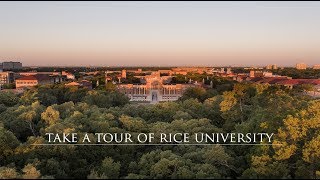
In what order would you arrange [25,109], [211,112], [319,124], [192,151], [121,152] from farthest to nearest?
1. [211,112]
2. [25,109]
3. [121,152]
4. [192,151]
5. [319,124]

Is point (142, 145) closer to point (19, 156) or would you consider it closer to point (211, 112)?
point (19, 156)

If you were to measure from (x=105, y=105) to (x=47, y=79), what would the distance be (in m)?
56.6

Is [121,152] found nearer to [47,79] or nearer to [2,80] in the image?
[47,79]

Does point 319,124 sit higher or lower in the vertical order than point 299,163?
higher

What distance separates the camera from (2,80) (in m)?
101

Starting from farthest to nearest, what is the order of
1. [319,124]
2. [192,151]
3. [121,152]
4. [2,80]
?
[2,80], [121,152], [192,151], [319,124]

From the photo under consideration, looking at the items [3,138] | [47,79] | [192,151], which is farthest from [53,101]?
[47,79]

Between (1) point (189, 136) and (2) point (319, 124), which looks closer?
(2) point (319, 124)

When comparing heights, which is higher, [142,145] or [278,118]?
[278,118]

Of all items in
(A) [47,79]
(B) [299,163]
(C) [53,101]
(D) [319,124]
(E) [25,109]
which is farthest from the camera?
(A) [47,79]

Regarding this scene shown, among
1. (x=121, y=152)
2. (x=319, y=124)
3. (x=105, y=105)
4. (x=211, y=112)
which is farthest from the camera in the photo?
(x=105, y=105)

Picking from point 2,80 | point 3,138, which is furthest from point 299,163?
point 2,80

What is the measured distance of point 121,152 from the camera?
63.1 ft

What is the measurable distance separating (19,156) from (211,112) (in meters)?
15.4
